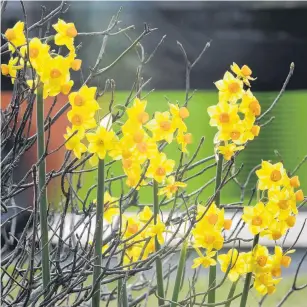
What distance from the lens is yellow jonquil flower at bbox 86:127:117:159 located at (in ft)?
2.17

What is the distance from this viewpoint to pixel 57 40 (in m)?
0.70

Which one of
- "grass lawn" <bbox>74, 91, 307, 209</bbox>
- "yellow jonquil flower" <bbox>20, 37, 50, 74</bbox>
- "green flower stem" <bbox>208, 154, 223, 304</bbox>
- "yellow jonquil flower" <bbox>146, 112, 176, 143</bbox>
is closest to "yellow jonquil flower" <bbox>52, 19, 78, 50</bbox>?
"yellow jonquil flower" <bbox>20, 37, 50, 74</bbox>

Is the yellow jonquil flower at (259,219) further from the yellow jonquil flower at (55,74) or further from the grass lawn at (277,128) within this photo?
the grass lawn at (277,128)

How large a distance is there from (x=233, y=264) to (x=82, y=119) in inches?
11.1

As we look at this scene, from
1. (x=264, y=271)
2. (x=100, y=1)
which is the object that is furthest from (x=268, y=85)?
(x=264, y=271)

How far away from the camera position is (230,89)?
76cm

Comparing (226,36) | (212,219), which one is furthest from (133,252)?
(226,36)

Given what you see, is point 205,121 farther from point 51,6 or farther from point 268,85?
point 51,6

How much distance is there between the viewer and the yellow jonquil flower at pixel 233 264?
0.79m

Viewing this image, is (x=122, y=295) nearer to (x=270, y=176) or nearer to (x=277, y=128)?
(x=270, y=176)

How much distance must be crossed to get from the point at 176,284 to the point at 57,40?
1.13 ft

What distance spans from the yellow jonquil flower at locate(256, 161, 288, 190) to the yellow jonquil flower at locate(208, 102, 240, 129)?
7cm

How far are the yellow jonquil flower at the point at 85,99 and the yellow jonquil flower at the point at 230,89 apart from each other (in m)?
0.18

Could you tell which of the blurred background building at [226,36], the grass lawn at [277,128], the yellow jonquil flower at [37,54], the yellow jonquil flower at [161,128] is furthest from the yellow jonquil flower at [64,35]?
the blurred background building at [226,36]
